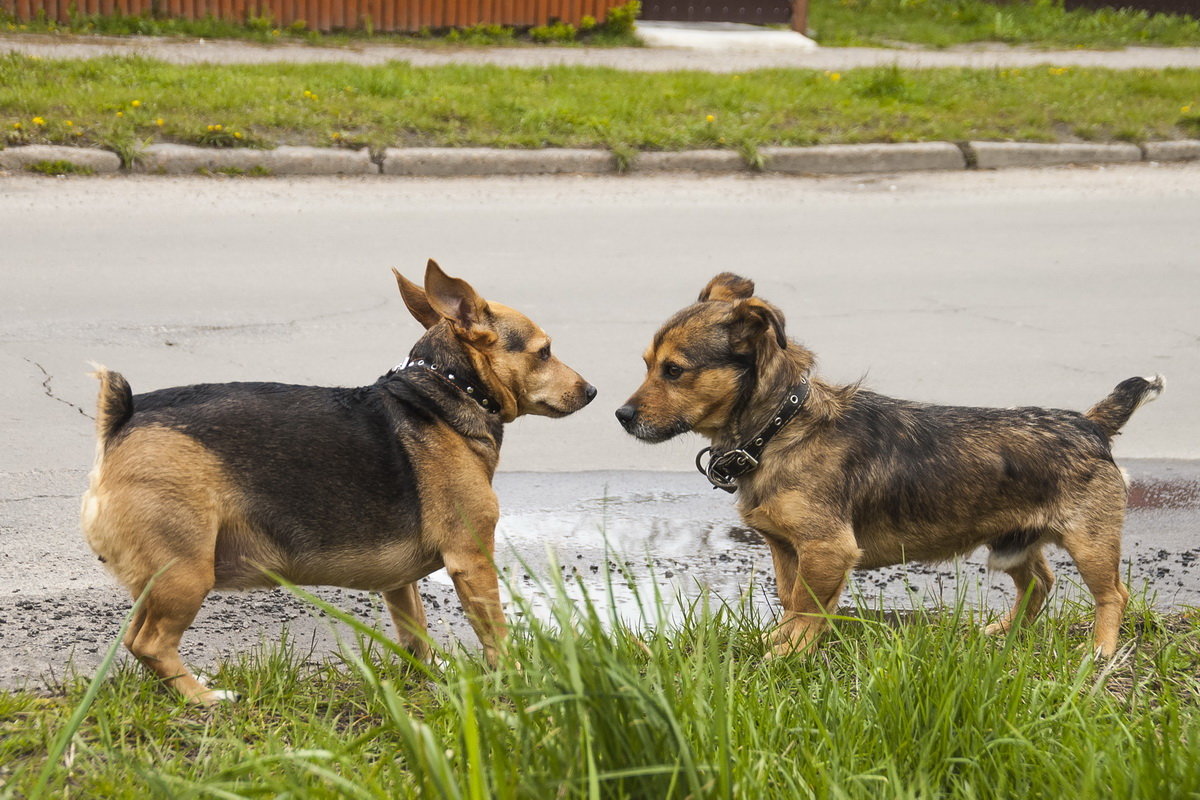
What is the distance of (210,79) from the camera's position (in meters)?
12.1

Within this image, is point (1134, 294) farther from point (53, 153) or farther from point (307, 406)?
point (53, 153)

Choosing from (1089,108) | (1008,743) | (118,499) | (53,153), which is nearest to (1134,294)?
(1089,108)

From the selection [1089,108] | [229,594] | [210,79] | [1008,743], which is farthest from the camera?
[1089,108]

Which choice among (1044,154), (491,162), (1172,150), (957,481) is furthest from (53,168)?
(1172,150)

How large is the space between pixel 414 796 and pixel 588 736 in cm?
45

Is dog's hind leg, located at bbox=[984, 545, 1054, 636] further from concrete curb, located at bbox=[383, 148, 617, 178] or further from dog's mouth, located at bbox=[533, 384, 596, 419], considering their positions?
concrete curb, located at bbox=[383, 148, 617, 178]

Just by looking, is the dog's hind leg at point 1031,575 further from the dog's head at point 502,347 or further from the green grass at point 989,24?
the green grass at point 989,24

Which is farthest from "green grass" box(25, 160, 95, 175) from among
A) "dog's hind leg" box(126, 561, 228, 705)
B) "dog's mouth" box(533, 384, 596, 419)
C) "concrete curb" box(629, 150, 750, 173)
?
"dog's hind leg" box(126, 561, 228, 705)

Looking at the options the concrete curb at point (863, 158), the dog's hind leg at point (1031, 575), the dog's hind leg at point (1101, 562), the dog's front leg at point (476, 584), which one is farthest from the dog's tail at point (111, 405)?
the concrete curb at point (863, 158)

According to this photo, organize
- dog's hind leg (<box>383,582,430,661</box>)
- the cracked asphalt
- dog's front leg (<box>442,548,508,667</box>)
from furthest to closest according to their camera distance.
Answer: the cracked asphalt
dog's hind leg (<box>383,582,430,661</box>)
dog's front leg (<box>442,548,508,667</box>)

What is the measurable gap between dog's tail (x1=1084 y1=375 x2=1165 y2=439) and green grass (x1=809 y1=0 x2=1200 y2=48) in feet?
47.2

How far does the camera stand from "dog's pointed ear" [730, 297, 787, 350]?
4.46 metres

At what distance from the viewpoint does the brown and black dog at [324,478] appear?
12.6 feet

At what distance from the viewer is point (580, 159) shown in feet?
37.0
